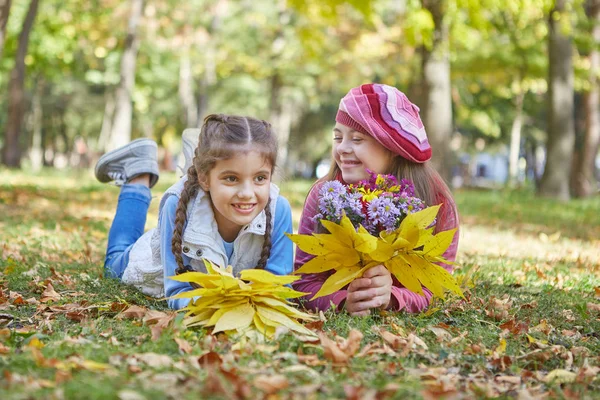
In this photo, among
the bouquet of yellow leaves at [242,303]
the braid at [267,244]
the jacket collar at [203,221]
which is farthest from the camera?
the braid at [267,244]

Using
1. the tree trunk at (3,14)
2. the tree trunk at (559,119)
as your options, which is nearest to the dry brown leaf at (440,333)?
the tree trunk at (3,14)

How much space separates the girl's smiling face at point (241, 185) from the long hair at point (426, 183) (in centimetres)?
83

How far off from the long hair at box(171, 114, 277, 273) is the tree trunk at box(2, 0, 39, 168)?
14.3 metres

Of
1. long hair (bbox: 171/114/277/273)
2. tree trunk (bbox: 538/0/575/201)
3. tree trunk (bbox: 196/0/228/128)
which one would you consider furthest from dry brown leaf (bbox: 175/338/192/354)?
tree trunk (bbox: 196/0/228/128)

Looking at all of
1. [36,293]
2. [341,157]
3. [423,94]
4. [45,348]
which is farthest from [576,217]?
[45,348]

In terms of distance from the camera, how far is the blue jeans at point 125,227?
4691mm

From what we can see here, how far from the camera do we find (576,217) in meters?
10.7

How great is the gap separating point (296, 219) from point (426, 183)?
485 cm

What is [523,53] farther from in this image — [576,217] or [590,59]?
[576,217]

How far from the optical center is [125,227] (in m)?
4.97

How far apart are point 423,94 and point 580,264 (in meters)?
6.93

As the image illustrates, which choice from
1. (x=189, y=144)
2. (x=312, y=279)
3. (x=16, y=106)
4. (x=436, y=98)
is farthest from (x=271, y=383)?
(x=16, y=106)

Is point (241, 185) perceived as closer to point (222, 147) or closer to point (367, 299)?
point (222, 147)

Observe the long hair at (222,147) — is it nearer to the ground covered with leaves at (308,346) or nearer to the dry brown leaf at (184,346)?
the ground covered with leaves at (308,346)
